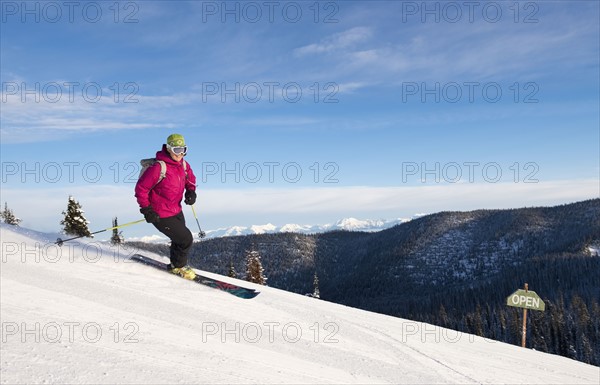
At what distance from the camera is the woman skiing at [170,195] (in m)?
8.49

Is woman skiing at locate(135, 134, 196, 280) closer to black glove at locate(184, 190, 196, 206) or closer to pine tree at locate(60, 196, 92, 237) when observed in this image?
black glove at locate(184, 190, 196, 206)

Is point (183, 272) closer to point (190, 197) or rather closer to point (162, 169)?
point (190, 197)

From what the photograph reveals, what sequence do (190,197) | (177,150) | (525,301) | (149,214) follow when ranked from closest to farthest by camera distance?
1. (149,214)
2. (177,150)
3. (190,197)
4. (525,301)

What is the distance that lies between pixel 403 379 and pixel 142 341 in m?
3.74

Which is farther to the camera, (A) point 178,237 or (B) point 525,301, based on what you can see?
(B) point 525,301

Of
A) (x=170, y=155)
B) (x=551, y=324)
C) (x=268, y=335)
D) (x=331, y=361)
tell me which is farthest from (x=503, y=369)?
(x=551, y=324)

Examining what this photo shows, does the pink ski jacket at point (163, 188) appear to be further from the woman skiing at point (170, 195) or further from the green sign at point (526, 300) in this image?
the green sign at point (526, 300)

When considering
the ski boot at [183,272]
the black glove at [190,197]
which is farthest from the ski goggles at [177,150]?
the ski boot at [183,272]

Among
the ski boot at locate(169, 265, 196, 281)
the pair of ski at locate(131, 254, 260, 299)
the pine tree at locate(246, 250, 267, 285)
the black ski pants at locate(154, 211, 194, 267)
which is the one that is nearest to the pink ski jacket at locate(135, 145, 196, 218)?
the black ski pants at locate(154, 211, 194, 267)

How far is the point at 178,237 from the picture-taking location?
370 inches

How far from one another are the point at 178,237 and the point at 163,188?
3.93 ft

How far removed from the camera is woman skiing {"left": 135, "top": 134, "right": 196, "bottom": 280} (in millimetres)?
8492

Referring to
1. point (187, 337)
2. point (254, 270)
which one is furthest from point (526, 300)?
point (254, 270)

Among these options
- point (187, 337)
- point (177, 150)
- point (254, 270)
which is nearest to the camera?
point (187, 337)
